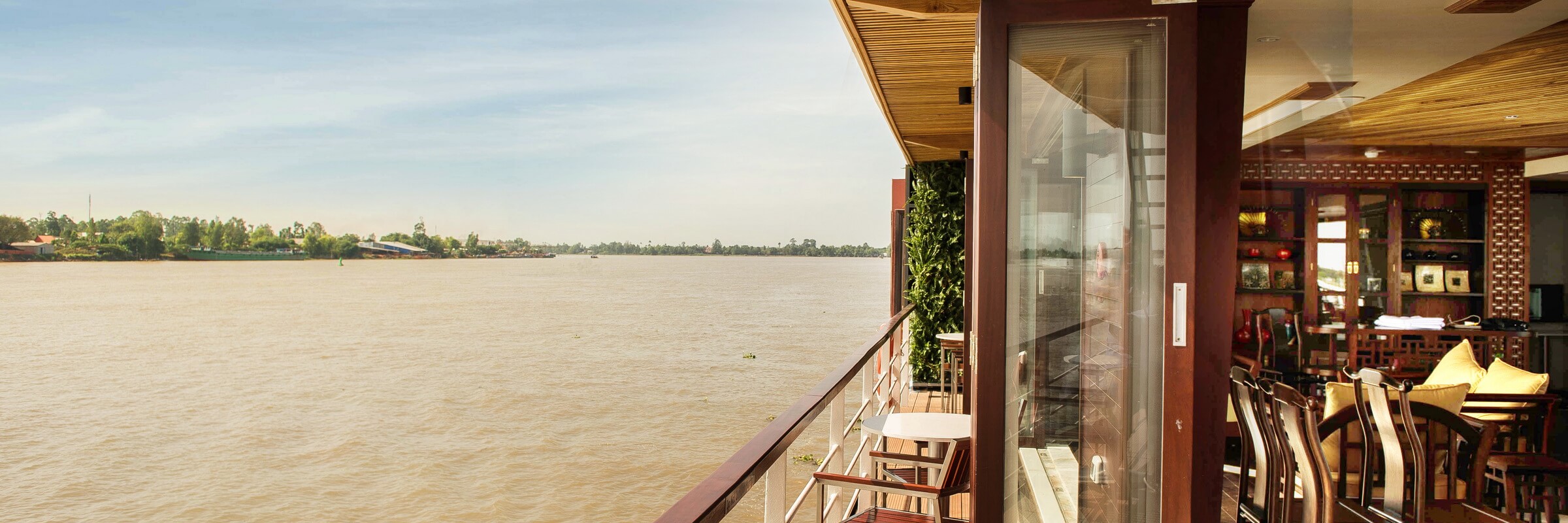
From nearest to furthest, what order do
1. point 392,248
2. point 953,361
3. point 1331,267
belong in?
A: point 1331,267, point 953,361, point 392,248

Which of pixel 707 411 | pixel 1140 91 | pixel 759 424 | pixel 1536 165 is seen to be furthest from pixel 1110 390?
pixel 707 411

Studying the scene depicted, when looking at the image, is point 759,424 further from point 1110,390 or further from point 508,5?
point 508,5

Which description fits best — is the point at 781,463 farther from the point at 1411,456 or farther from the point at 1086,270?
the point at 1411,456

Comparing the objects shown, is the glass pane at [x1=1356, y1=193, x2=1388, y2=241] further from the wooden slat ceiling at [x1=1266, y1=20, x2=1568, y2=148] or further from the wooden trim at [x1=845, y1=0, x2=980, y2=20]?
the wooden trim at [x1=845, y1=0, x2=980, y2=20]

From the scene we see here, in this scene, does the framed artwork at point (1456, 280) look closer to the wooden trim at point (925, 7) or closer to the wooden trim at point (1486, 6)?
the wooden trim at point (1486, 6)

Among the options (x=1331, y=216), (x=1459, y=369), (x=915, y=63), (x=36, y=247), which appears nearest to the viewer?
(x=915, y=63)

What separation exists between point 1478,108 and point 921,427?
3009mm

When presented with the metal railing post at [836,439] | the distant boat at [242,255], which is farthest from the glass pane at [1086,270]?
the distant boat at [242,255]

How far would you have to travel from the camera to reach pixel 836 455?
3.18 metres

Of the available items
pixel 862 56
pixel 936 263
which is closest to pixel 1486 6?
pixel 862 56

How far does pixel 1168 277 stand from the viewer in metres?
2.09

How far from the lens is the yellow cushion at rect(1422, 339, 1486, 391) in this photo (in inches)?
141

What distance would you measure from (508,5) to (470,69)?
8.03 meters

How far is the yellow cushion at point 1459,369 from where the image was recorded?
11.7ft
